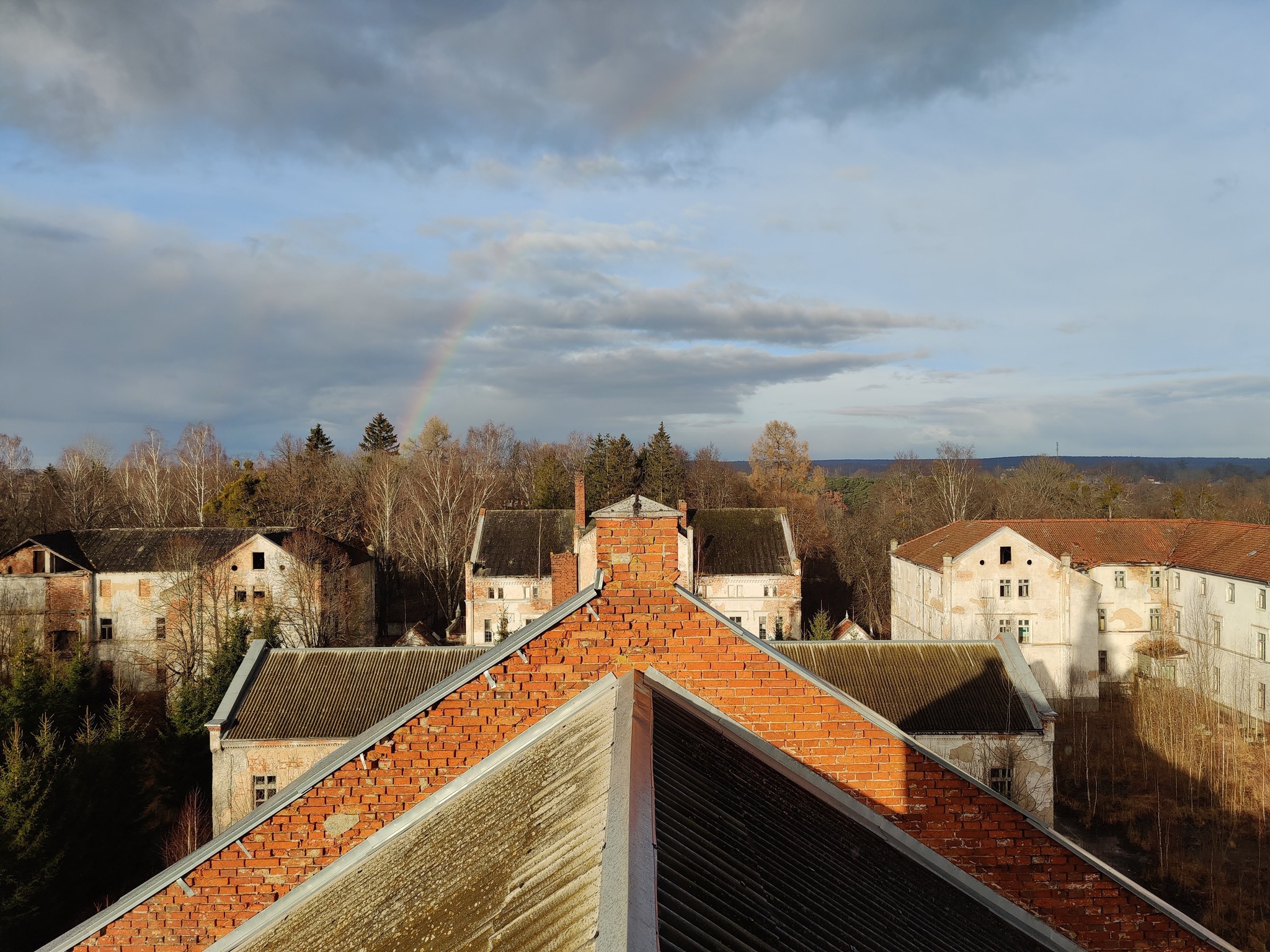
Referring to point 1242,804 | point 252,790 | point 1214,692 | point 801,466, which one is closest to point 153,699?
point 252,790

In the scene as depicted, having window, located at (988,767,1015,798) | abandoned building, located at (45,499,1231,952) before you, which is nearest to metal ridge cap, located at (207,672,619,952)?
abandoned building, located at (45,499,1231,952)

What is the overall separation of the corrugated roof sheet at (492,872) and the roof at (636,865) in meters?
0.02

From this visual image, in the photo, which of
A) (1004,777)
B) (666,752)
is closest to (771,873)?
(666,752)

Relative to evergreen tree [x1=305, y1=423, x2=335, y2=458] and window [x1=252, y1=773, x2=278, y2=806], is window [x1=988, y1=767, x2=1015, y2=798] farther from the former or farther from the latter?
evergreen tree [x1=305, y1=423, x2=335, y2=458]

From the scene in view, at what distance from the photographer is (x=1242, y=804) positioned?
25.0 m

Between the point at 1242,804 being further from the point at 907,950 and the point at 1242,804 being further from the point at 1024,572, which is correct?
the point at 907,950

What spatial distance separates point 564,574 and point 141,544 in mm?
22002

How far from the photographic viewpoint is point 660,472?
67500 millimetres

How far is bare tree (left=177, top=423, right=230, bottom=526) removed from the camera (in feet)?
203

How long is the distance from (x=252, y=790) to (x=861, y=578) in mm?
46247

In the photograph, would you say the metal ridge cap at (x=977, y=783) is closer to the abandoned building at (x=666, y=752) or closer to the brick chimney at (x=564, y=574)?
the abandoned building at (x=666, y=752)

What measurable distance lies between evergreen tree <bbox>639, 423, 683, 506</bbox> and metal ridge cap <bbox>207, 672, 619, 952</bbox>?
57592 mm

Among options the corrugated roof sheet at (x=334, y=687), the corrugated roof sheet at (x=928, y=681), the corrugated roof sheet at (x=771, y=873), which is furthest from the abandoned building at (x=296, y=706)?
the corrugated roof sheet at (x=771, y=873)

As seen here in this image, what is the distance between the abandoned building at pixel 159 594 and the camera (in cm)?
3659
